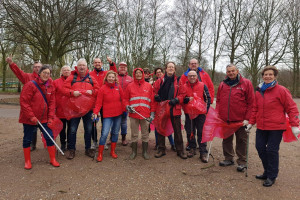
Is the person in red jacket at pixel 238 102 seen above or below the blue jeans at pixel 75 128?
above

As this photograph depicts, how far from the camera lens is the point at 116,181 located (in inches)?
132

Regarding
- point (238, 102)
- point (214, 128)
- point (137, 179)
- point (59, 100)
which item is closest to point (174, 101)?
point (214, 128)

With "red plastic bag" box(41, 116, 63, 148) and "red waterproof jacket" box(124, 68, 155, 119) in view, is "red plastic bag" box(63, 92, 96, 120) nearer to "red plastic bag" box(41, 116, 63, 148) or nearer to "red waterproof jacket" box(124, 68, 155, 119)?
"red plastic bag" box(41, 116, 63, 148)

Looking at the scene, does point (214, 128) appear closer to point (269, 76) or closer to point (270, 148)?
point (270, 148)

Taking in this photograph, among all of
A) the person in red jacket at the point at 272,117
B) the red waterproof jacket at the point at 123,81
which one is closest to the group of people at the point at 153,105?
the person in red jacket at the point at 272,117

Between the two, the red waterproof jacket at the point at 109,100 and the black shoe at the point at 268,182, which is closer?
the black shoe at the point at 268,182

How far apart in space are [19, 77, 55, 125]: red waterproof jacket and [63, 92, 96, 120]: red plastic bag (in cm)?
38

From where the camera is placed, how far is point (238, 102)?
3.82m

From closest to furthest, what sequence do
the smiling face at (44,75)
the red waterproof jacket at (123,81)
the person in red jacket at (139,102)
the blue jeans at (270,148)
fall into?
the blue jeans at (270,148), the smiling face at (44,75), the person in red jacket at (139,102), the red waterproof jacket at (123,81)

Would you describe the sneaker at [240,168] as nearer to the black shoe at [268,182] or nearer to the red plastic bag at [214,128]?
the black shoe at [268,182]

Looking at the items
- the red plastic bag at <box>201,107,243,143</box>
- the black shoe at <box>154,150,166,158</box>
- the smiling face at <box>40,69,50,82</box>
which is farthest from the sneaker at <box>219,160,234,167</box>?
the smiling face at <box>40,69,50,82</box>

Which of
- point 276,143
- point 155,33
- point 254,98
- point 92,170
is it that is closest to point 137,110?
point 92,170

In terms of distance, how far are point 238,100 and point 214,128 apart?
0.80 metres

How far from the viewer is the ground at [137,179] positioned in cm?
298
